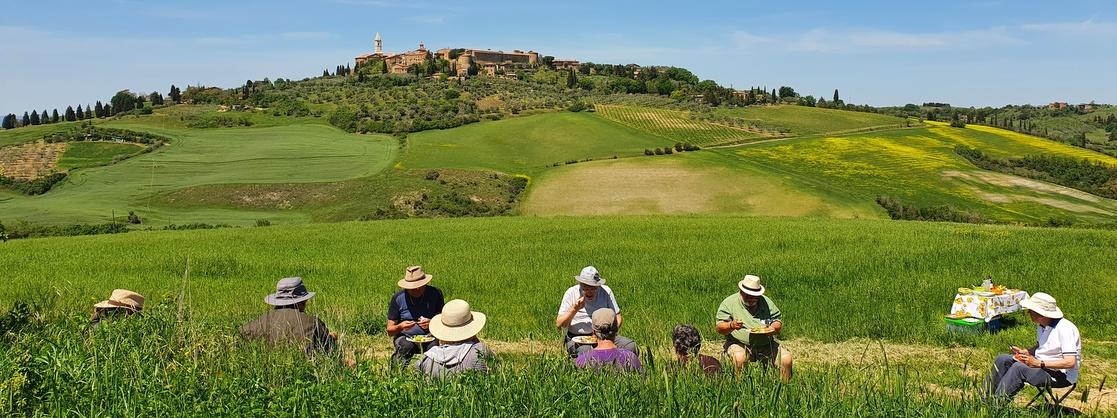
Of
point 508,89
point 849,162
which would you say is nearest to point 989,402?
point 849,162

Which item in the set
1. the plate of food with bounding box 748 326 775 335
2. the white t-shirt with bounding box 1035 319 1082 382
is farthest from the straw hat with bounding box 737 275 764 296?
the white t-shirt with bounding box 1035 319 1082 382

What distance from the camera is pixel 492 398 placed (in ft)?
16.1

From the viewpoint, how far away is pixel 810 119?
95562 mm

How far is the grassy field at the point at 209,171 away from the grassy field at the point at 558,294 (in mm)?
23642

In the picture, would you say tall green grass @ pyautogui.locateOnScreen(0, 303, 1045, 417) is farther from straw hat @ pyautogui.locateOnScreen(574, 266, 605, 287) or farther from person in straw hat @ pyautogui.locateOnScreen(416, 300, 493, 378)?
straw hat @ pyautogui.locateOnScreen(574, 266, 605, 287)

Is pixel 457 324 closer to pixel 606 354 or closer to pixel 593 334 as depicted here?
pixel 606 354

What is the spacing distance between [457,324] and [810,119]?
96739mm

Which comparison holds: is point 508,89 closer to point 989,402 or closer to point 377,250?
point 377,250

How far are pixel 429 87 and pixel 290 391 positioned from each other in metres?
124

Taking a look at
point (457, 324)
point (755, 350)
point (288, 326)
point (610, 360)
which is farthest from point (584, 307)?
point (288, 326)

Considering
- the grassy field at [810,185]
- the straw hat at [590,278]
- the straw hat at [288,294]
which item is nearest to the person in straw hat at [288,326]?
the straw hat at [288,294]

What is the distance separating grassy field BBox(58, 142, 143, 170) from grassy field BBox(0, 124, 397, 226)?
2.22 m

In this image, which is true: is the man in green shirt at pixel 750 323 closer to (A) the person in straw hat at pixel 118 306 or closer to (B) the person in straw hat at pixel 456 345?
(B) the person in straw hat at pixel 456 345

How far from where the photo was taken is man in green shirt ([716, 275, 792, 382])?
7859 millimetres
